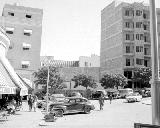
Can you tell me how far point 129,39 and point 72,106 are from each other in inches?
2024

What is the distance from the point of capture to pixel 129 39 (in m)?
71.6

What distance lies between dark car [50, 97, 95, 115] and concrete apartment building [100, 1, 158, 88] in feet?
150

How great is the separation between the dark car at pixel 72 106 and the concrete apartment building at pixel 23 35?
72.6 ft

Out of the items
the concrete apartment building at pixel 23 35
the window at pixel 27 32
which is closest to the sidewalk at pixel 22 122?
the concrete apartment building at pixel 23 35

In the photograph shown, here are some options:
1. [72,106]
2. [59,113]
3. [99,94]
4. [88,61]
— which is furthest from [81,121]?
[88,61]

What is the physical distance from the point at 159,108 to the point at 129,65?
63966 mm

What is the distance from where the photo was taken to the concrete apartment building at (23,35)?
44.7 meters

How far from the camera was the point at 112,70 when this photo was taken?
73.7 m

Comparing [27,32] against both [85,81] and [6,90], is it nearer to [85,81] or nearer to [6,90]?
[85,81]

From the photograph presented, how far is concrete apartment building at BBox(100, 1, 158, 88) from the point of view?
70062 millimetres

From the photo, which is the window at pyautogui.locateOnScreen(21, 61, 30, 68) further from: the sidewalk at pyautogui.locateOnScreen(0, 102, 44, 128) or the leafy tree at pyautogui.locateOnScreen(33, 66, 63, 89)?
the sidewalk at pyautogui.locateOnScreen(0, 102, 44, 128)

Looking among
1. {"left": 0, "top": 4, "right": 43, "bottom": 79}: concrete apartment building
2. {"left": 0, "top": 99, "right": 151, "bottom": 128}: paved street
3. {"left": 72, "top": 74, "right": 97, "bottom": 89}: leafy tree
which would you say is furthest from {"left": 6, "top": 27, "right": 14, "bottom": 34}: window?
{"left": 0, "top": 99, "right": 151, "bottom": 128}: paved street

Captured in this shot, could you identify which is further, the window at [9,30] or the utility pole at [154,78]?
the window at [9,30]

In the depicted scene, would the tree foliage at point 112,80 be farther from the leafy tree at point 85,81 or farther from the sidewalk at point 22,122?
the sidewalk at point 22,122
